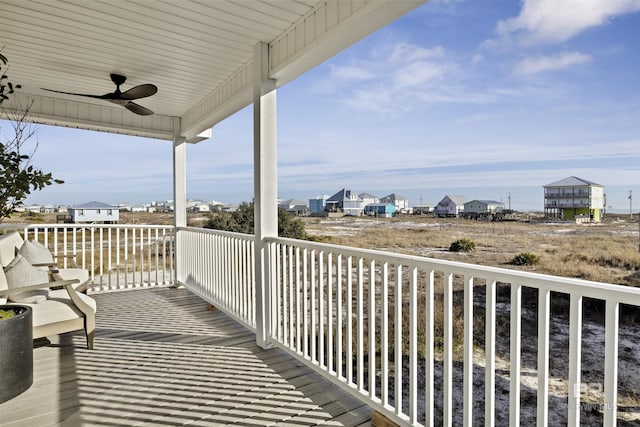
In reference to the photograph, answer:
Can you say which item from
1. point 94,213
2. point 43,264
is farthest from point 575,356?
point 94,213

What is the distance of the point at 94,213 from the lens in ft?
18.9

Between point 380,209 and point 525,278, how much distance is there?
14.2ft

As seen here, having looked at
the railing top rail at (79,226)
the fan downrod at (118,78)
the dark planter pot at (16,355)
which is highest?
the fan downrod at (118,78)

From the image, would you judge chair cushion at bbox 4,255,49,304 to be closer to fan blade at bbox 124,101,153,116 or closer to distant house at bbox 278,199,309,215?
fan blade at bbox 124,101,153,116

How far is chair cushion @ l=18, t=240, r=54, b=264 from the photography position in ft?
12.4

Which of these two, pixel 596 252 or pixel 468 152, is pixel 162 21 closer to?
pixel 596 252

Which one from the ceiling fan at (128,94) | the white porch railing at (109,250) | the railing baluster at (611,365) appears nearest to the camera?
the railing baluster at (611,365)

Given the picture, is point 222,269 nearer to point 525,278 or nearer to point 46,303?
point 46,303

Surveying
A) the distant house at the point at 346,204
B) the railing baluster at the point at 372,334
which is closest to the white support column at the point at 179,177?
the distant house at the point at 346,204

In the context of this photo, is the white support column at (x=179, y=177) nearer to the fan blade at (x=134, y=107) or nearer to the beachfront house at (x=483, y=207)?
the fan blade at (x=134, y=107)

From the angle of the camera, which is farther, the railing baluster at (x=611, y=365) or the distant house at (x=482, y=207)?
the distant house at (x=482, y=207)

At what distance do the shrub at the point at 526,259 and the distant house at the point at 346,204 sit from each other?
2325 mm

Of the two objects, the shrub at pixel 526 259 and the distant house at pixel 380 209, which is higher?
the distant house at pixel 380 209

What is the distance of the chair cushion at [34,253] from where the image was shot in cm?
377
